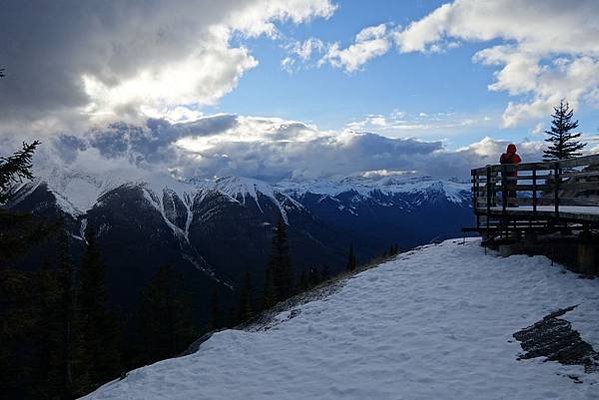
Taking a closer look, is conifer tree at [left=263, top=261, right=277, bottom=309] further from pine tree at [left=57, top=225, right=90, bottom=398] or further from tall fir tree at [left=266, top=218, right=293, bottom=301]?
pine tree at [left=57, top=225, right=90, bottom=398]

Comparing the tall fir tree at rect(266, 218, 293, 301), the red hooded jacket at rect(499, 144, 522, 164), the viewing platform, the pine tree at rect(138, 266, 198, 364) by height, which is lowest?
the pine tree at rect(138, 266, 198, 364)

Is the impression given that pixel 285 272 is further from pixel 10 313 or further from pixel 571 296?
pixel 571 296

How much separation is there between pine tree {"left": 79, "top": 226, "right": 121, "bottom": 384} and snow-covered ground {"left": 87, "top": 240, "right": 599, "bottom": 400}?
25540 mm

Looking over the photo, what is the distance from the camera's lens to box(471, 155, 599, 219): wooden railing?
14125 mm

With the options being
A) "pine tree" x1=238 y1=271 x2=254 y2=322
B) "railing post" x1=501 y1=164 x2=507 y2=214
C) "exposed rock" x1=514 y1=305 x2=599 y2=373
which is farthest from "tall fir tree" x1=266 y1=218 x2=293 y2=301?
"exposed rock" x1=514 y1=305 x2=599 y2=373

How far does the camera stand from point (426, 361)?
10.1m

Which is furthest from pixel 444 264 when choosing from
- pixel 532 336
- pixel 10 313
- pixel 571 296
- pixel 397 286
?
pixel 10 313

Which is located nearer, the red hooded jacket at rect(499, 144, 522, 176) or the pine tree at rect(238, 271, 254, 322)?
the red hooded jacket at rect(499, 144, 522, 176)

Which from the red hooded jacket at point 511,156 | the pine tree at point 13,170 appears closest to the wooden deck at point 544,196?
the red hooded jacket at point 511,156

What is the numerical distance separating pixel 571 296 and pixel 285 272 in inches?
1584

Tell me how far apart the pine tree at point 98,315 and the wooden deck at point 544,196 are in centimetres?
2942

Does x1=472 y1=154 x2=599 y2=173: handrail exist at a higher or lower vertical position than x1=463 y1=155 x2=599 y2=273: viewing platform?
higher

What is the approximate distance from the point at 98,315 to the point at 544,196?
33770mm

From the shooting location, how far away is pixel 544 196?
16812 mm
